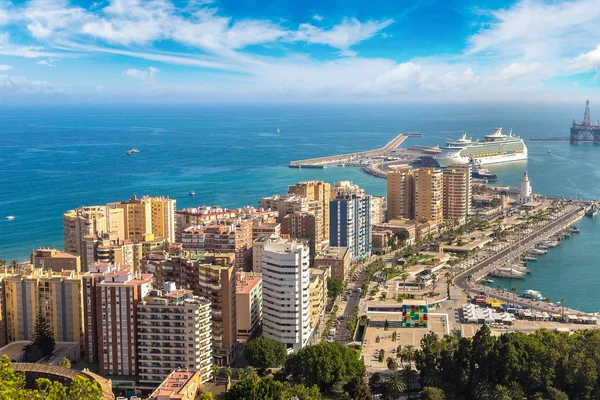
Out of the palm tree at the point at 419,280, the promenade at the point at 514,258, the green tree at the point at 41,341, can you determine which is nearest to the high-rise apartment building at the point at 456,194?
the promenade at the point at 514,258

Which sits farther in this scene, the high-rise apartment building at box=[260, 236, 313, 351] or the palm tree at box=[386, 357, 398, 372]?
the high-rise apartment building at box=[260, 236, 313, 351]

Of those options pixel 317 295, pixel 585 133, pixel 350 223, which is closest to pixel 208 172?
pixel 350 223

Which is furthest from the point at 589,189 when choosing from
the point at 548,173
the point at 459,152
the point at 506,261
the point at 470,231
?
the point at 506,261

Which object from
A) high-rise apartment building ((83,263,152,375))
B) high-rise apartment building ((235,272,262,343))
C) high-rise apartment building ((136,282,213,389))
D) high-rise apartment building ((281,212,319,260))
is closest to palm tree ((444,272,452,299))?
high-rise apartment building ((281,212,319,260))

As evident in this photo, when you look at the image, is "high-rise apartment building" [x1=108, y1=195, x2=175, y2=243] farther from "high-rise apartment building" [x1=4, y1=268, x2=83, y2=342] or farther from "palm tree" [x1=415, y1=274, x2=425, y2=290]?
"palm tree" [x1=415, y1=274, x2=425, y2=290]

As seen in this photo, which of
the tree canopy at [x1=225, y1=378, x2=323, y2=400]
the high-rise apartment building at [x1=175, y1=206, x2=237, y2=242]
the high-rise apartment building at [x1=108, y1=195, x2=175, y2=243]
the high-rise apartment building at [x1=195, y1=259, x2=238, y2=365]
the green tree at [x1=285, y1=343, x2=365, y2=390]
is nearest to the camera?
the tree canopy at [x1=225, y1=378, x2=323, y2=400]

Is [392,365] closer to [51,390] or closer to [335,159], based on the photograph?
[51,390]
